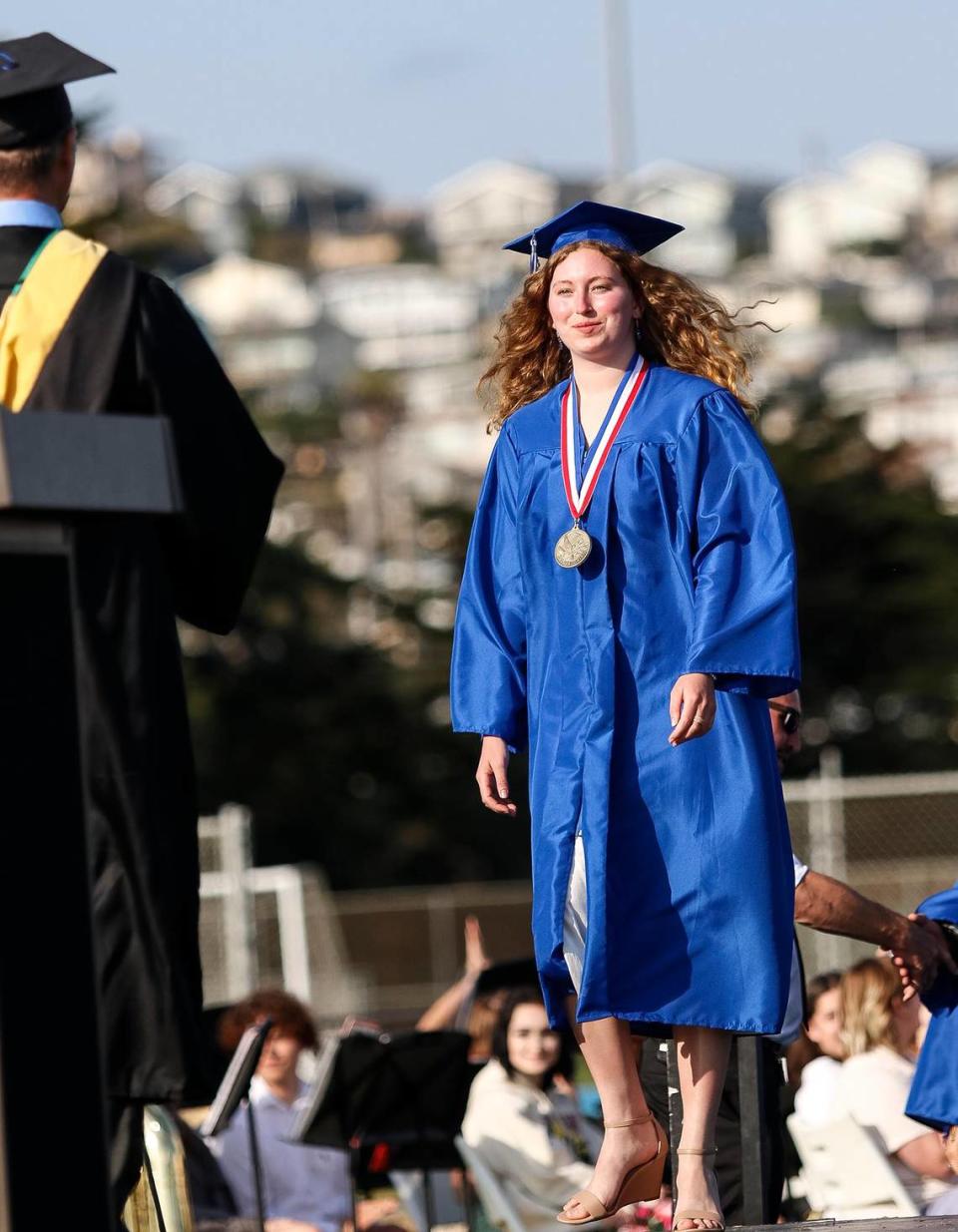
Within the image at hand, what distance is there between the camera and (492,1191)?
7668mm

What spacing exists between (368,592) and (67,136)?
3032 cm

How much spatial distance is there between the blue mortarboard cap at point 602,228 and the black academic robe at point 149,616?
1259 mm

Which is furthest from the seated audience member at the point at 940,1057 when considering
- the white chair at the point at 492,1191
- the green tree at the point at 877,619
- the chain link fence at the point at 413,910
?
the green tree at the point at 877,619

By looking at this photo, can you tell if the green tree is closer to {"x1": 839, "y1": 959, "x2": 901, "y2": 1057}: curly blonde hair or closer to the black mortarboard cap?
{"x1": 839, "y1": 959, "x2": 901, "y2": 1057}: curly blonde hair

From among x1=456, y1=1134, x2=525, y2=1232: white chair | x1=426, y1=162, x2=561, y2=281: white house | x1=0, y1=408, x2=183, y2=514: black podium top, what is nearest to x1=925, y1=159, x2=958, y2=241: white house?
x1=426, y1=162, x2=561, y2=281: white house

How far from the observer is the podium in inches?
104

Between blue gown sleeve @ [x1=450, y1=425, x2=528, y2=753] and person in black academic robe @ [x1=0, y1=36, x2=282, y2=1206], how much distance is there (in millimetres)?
1051

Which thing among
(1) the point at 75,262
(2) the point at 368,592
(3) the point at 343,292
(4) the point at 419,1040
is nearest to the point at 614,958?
(1) the point at 75,262

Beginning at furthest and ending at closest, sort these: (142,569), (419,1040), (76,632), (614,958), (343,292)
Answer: (343,292) < (419,1040) < (614,958) < (142,569) < (76,632)

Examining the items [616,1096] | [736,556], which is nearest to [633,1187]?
[616,1096]

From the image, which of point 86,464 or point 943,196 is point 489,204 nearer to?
point 943,196

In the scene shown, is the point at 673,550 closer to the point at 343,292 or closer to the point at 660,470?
the point at 660,470

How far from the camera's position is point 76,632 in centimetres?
283

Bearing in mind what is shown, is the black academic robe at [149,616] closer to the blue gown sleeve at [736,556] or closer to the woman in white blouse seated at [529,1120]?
the blue gown sleeve at [736,556]
